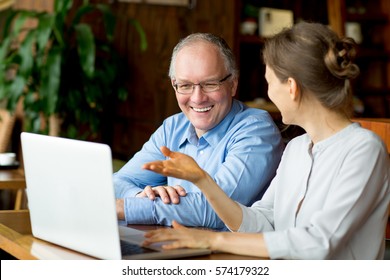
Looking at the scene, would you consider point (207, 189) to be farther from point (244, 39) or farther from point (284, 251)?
point (244, 39)

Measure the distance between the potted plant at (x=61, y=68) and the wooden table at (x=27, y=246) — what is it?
304 centimetres

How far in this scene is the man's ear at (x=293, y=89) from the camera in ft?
5.99

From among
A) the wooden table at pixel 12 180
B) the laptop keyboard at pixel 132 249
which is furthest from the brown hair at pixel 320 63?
the wooden table at pixel 12 180

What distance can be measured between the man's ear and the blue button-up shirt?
0.49m

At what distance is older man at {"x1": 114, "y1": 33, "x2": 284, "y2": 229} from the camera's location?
7.28 ft

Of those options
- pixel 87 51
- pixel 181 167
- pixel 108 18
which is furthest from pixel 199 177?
pixel 108 18

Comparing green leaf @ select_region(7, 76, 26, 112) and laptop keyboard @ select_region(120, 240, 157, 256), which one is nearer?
laptop keyboard @ select_region(120, 240, 157, 256)

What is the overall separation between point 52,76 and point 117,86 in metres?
0.72

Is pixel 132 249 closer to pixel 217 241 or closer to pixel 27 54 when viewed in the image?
pixel 217 241

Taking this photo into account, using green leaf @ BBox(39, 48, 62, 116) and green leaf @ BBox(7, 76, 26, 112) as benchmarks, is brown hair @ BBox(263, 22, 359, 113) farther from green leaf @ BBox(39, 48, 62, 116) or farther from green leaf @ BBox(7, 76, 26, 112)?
green leaf @ BBox(7, 76, 26, 112)

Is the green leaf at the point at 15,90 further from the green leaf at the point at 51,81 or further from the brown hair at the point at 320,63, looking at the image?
the brown hair at the point at 320,63

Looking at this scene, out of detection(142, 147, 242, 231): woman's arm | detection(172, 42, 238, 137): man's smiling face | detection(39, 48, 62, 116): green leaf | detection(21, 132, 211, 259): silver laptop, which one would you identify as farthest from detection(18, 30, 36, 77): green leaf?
detection(142, 147, 242, 231): woman's arm

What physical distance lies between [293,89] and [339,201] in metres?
0.30
